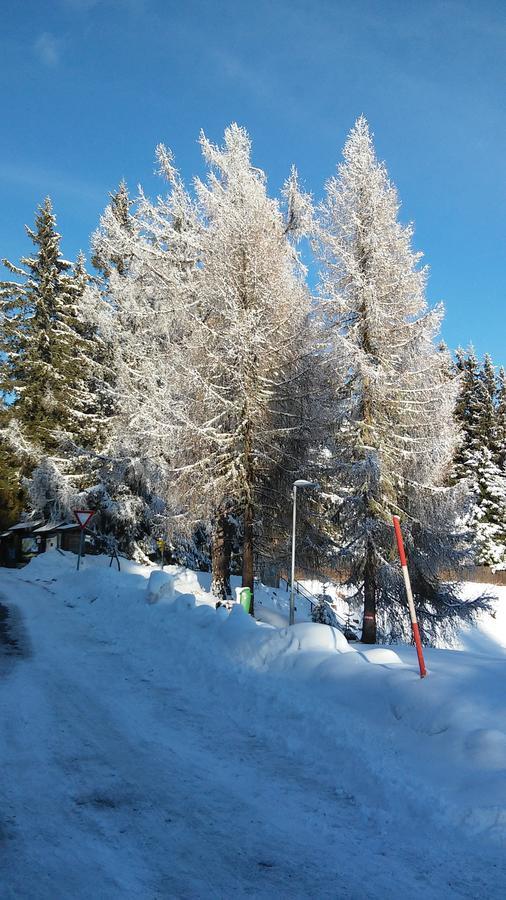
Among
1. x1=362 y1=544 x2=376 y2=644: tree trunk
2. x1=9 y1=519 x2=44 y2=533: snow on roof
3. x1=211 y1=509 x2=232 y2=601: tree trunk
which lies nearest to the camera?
x1=362 y1=544 x2=376 y2=644: tree trunk

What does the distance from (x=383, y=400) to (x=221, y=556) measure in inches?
267

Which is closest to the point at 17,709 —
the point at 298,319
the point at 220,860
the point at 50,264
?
the point at 220,860

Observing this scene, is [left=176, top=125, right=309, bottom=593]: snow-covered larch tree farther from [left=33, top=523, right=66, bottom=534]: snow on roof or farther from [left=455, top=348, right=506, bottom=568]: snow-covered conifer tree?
[left=455, top=348, right=506, bottom=568]: snow-covered conifer tree

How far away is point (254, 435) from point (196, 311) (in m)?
4.98

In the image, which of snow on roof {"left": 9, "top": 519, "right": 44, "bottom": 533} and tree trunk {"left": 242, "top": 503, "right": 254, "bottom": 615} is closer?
tree trunk {"left": 242, "top": 503, "right": 254, "bottom": 615}

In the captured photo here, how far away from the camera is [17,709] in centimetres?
607

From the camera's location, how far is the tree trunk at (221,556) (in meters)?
17.5

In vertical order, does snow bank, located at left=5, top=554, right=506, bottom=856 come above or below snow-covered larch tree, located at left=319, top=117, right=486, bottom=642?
below

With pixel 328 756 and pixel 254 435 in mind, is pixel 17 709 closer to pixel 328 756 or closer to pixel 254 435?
pixel 328 756

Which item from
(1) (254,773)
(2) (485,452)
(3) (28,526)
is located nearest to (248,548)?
(1) (254,773)

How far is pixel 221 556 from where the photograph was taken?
1802 centimetres

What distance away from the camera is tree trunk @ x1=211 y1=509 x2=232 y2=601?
57.6 ft

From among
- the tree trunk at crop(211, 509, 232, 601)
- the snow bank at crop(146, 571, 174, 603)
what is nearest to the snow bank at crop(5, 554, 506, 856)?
the snow bank at crop(146, 571, 174, 603)

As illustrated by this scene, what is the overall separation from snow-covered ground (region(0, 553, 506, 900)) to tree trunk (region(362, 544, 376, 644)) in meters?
6.44
